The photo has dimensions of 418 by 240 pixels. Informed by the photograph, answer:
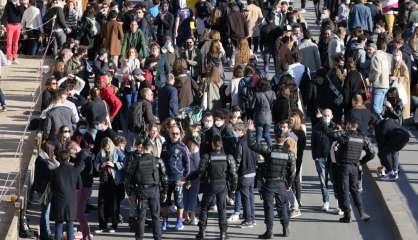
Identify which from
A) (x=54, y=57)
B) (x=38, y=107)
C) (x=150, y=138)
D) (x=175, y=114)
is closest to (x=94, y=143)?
(x=150, y=138)

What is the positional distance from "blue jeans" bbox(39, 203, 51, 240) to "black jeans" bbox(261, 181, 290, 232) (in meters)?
3.13

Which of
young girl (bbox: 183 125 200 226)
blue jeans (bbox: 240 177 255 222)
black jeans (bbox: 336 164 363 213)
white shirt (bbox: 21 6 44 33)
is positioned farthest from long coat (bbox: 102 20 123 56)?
black jeans (bbox: 336 164 363 213)

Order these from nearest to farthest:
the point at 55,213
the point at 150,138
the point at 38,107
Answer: the point at 55,213
the point at 150,138
the point at 38,107

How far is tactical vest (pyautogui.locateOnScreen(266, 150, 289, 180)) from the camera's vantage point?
1928cm

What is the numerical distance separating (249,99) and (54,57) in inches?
319

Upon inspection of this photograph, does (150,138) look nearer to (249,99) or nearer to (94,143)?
(94,143)

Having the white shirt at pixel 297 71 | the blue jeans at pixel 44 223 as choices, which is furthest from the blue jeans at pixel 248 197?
the white shirt at pixel 297 71

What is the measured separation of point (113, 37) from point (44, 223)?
9257 mm

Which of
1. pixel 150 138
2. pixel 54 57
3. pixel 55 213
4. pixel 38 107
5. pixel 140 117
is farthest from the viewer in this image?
pixel 54 57

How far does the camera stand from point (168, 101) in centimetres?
2305

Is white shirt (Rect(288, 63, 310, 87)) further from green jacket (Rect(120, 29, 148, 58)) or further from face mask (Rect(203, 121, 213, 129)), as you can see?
face mask (Rect(203, 121, 213, 129))

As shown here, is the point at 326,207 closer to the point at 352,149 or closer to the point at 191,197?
the point at 352,149

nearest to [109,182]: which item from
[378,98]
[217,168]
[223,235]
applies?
[217,168]

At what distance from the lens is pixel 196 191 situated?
20125 millimetres
